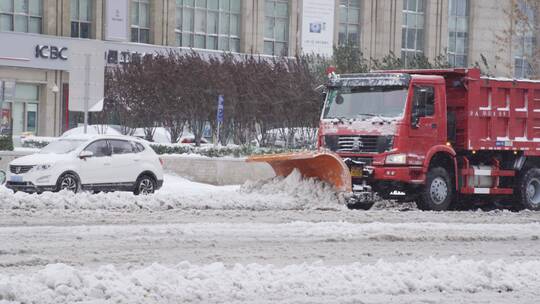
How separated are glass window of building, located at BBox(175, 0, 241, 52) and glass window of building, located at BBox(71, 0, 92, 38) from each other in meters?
5.80

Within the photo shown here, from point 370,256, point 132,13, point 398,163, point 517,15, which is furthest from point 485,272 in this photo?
point 132,13

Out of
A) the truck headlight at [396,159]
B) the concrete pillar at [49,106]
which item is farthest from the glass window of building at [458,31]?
the truck headlight at [396,159]

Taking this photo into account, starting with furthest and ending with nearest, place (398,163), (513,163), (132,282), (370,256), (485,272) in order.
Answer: (513,163)
(398,163)
(370,256)
(485,272)
(132,282)

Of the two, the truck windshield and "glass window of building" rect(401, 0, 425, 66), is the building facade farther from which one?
the truck windshield

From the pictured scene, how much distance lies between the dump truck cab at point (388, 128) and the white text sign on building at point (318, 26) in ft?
134

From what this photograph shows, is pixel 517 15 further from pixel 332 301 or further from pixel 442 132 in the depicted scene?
pixel 332 301

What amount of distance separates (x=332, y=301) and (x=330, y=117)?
45.7ft

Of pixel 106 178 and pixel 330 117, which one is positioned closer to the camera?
pixel 330 117

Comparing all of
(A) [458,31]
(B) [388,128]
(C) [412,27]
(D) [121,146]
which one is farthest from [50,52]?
(B) [388,128]

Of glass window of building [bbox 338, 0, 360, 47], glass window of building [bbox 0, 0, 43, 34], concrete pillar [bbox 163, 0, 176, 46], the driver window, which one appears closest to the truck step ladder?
the driver window

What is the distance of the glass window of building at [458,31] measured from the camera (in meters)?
75.2

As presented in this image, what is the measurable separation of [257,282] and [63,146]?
16.3 meters

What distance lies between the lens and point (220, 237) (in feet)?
53.8

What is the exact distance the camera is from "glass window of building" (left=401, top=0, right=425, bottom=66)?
73.2m
